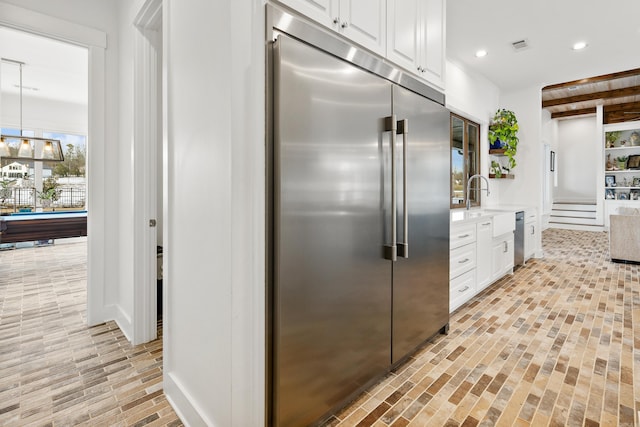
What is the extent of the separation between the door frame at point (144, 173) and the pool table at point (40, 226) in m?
4.36

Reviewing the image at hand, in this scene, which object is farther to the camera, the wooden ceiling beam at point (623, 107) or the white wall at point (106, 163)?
the wooden ceiling beam at point (623, 107)

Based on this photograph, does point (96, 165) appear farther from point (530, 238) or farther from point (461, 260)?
point (530, 238)

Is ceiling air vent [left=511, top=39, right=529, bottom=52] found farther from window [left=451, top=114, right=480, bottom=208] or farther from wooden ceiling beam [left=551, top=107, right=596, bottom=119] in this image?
wooden ceiling beam [left=551, top=107, right=596, bottom=119]

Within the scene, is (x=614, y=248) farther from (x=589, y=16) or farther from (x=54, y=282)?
Answer: (x=54, y=282)

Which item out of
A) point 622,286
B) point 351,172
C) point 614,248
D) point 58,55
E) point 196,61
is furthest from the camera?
point 614,248

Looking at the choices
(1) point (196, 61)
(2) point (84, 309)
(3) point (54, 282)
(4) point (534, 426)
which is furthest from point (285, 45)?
(3) point (54, 282)

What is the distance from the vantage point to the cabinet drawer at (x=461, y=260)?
2.79m

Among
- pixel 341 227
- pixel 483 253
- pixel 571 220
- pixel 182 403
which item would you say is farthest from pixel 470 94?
pixel 571 220

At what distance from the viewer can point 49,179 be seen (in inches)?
276

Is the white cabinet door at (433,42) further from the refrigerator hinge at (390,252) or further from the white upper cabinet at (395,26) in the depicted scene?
the refrigerator hinge at (390,252)

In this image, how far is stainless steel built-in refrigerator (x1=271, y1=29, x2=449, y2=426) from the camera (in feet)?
4.28

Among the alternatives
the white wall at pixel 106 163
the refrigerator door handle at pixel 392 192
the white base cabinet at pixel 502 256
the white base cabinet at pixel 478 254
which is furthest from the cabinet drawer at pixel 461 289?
the white wall at pixel 106 163

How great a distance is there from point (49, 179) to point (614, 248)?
10681mm

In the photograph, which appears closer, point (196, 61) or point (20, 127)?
point (196, 61)
